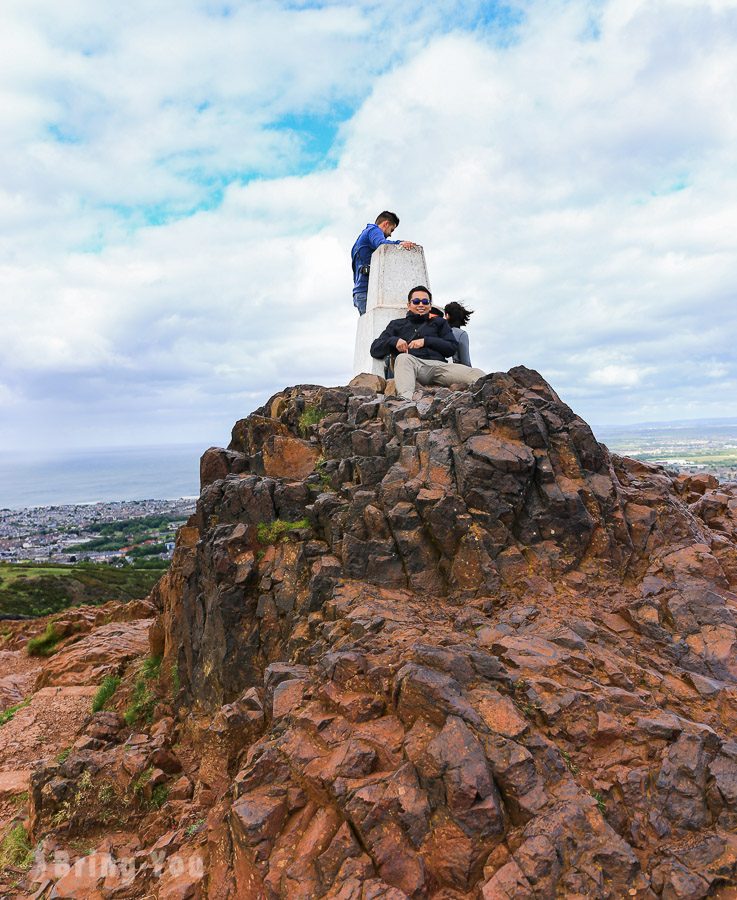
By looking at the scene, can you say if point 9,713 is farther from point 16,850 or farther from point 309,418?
point 309,418

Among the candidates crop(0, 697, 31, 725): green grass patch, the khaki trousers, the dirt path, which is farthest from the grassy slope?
the khaki trousers

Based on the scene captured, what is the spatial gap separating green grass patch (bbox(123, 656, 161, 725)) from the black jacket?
41.1ft

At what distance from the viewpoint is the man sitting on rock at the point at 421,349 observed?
16547mm

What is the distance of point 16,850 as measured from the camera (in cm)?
1063

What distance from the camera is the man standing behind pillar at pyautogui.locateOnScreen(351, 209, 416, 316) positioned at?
74.5 feet

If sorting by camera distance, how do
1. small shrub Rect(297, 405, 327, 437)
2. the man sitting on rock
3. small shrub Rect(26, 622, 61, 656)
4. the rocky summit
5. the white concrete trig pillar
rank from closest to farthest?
the rocky summit
the man sitting on rock
small shrub Rect(297, 405, 327, 437)
the white concrete trig pillar
small shrub Rect(26, 622, 61, 656)

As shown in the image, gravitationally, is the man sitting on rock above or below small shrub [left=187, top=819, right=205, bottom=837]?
above

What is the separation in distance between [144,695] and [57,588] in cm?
4600

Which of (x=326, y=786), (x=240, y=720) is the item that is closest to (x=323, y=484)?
(x=240, y=720)

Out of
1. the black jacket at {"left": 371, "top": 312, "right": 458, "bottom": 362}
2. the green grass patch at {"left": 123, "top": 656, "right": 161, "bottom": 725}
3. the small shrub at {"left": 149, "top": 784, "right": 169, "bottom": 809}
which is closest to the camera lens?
the small shrub at {"left": 149, "top": 784, "right": 169, "bottom": 809}

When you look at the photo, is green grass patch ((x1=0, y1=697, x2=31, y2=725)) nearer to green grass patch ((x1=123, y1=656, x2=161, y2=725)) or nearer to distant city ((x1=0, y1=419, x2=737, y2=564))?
green grass patch ((x1=123, y1=656, x2=161, y2=725))

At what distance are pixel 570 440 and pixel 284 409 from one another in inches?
391

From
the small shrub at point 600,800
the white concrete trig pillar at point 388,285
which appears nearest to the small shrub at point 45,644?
the white concrete trig pillar at point 388,285

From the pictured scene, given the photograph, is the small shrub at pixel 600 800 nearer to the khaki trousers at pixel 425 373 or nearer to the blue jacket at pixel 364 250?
the khaki trousers at pixel 425 373
